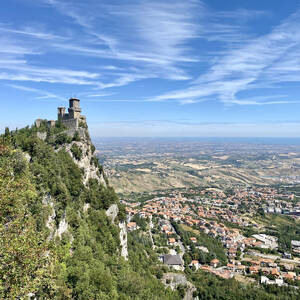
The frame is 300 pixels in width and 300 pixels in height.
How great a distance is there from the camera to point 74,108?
36.2 m

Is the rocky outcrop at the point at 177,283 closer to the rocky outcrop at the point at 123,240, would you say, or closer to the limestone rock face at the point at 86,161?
the rocky outcrop at the point at 123,240

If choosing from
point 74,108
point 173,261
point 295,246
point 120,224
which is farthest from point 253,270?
point 74,108

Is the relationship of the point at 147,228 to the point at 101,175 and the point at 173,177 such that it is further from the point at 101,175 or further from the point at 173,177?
the point at 173,177

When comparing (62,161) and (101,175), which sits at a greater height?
(62,161)

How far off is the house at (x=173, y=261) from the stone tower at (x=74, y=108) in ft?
126

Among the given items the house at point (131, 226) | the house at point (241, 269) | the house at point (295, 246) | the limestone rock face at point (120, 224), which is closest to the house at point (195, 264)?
the house at point (241, 269)

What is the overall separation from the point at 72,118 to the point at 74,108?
1676 millimetres

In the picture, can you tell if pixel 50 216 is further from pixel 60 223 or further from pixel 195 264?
pixel 195 264

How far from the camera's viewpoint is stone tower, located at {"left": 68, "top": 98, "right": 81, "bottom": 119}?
118ft

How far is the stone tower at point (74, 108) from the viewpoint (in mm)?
35994

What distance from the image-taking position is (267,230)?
295ft

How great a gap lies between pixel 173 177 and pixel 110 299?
7052 inches

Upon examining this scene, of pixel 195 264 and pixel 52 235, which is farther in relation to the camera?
pixel 195 264

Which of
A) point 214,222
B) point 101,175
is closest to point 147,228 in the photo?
point 214,222
